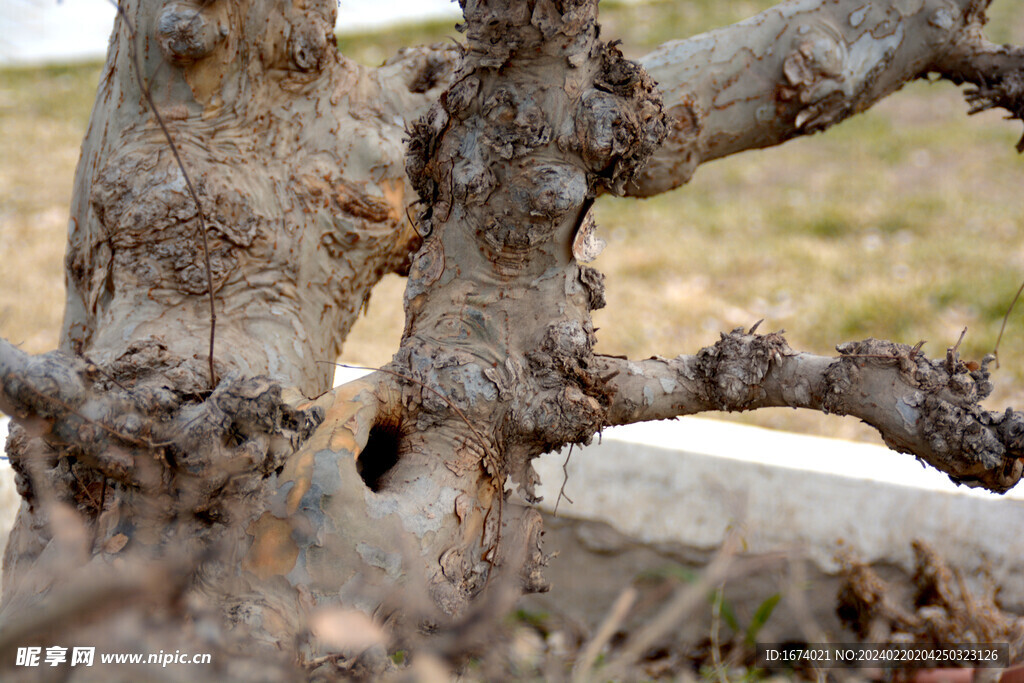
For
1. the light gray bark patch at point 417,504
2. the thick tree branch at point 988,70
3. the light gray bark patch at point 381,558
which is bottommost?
the light gray bark patch at point 381,558

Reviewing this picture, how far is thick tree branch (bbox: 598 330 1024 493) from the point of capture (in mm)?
1094

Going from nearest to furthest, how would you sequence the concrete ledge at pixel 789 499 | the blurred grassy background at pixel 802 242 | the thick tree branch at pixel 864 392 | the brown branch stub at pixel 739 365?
the thick tree branch at pixel 864 392
the brown branch stub at pixel 739 365
the concrete ledge at pixel 789 499
the blurred grassy background at pixel 802 242

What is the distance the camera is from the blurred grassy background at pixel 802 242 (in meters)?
3.08

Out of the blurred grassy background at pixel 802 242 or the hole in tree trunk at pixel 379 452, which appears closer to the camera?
the hole in tree trunk at pixel 379 452

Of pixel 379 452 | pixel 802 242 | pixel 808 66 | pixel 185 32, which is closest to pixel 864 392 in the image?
pixel 808 66

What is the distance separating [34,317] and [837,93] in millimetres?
3179

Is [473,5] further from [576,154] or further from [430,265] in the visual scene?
[430,265]

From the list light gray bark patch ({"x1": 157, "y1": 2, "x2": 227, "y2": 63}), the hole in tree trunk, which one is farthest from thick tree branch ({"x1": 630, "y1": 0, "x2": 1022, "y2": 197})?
light gray bark patch ({"x1": 157, "y1": 2, "x2": 227, "y2": 63})

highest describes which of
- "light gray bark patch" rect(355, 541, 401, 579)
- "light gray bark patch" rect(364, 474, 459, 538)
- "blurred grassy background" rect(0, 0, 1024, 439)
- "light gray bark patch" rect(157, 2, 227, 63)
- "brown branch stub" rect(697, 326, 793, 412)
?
"light gray bark patch" rect(157, 2, 227, 63)

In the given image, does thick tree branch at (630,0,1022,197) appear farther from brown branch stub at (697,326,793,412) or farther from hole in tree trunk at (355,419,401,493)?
hole in tree trunk at (355,419,401,493)

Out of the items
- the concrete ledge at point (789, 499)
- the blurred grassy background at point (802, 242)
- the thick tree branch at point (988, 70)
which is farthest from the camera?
the blurred grassy background at point (802, 242)

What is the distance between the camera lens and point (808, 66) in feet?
4.49

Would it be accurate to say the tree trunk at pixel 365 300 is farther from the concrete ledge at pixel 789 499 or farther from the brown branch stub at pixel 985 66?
the concrete ledge at pixel 789 499

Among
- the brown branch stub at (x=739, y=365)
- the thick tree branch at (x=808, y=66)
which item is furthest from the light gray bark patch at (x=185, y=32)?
the brown branch stub at (x=739, y=365)
